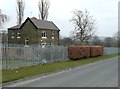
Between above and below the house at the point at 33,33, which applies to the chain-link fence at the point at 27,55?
below

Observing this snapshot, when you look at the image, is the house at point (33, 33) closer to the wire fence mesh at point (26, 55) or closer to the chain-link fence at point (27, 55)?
the wire fence mesh at point (26, 55)

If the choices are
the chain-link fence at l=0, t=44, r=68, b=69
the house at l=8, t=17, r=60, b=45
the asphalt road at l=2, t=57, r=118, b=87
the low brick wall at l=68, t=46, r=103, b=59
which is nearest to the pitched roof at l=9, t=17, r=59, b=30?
the house at l=8, t=17, r=60, b=45

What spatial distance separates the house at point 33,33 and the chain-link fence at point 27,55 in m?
33.7

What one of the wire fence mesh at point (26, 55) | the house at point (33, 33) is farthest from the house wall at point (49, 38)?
the wire fence mesh at point (26, 55)

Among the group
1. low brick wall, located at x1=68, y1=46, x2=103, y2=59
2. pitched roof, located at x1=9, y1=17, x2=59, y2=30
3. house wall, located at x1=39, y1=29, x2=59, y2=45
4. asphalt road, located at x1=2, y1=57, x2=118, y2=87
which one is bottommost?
asphalt road, located at x1=2, y1=57, x2=118, y2=87

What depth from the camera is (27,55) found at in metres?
30.6

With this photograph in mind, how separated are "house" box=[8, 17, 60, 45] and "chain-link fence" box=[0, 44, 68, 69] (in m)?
33.7

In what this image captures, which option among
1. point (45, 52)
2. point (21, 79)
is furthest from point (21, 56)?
point (21, 79)

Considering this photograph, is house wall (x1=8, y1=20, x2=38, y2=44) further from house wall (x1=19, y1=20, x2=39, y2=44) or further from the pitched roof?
the pitched roof

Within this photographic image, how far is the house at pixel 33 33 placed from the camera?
7406cm

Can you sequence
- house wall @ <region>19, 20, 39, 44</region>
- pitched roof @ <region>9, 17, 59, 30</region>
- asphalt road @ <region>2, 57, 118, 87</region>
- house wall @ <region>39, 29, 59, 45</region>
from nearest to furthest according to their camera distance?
asphalt road @ <region>2, 57, 118, 87</region>
house wall @ <region>19, 20, 39, 44</region>
pitched roof @ <region>9, 17, 59, 30</region>
house wall @ <region>39, 29, 59, 45</region>

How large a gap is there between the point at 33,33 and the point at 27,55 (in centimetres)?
4381

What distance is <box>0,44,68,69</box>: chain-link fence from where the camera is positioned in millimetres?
26219

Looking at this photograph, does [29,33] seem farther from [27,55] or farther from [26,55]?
[26,55]
